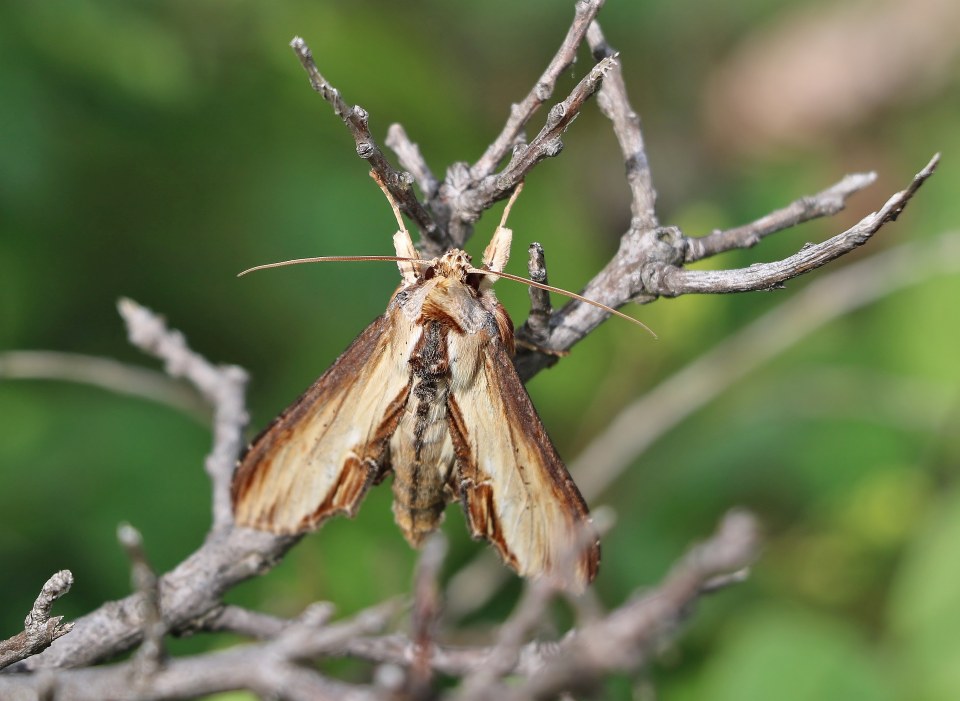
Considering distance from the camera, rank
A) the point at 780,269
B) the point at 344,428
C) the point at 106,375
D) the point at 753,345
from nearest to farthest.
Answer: the point at 780,269
the point at 344,428
the point at 106,375
the point at 753,345

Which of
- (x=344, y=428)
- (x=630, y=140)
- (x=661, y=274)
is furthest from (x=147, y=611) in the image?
(x=630, y=140)

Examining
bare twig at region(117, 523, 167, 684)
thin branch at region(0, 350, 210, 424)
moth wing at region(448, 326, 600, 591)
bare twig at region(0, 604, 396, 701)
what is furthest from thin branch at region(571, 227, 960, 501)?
bare twig at region(117, 523, 167, 684)

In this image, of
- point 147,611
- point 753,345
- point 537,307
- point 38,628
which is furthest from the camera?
point 753,345

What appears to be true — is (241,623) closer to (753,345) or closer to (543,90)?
(543,90)

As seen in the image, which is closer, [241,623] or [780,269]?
[780,269]

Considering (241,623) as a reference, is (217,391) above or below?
above

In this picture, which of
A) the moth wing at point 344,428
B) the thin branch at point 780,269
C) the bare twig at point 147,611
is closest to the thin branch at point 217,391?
the moth wing at point 344,428

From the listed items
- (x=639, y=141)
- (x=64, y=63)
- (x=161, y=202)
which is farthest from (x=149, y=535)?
(x=639, y=141)
